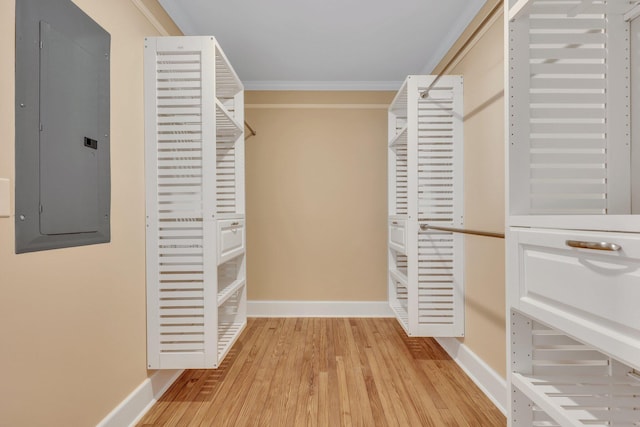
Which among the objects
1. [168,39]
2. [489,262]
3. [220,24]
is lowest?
[489,262]

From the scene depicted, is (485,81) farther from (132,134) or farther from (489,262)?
(132,134)

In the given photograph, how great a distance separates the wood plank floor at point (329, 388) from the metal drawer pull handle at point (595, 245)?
51.5 inches

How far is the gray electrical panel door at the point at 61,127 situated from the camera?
1.14 meters

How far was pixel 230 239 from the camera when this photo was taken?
225 centimetres

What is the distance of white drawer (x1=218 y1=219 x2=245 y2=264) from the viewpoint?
203cm

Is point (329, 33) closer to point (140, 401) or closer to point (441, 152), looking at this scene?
point (441, 152)

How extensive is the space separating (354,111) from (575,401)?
303cm

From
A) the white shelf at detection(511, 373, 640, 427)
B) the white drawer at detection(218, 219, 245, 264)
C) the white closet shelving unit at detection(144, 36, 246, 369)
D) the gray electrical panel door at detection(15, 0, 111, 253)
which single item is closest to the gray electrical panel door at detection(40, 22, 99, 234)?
the gray electrical panel door at detection(15, 0, 111, 253)

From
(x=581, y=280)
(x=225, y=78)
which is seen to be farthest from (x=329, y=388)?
(x=225, y=78)

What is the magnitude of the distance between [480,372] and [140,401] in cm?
196

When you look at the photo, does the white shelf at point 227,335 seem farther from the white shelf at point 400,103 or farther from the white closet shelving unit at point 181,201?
the white shelf at point 400,103

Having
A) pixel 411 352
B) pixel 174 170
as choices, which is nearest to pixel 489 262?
pixel 411 352

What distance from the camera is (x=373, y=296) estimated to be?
11.7 ft

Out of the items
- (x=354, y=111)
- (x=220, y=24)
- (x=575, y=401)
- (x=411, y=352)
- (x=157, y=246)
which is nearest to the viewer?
(x=575, y=401)
